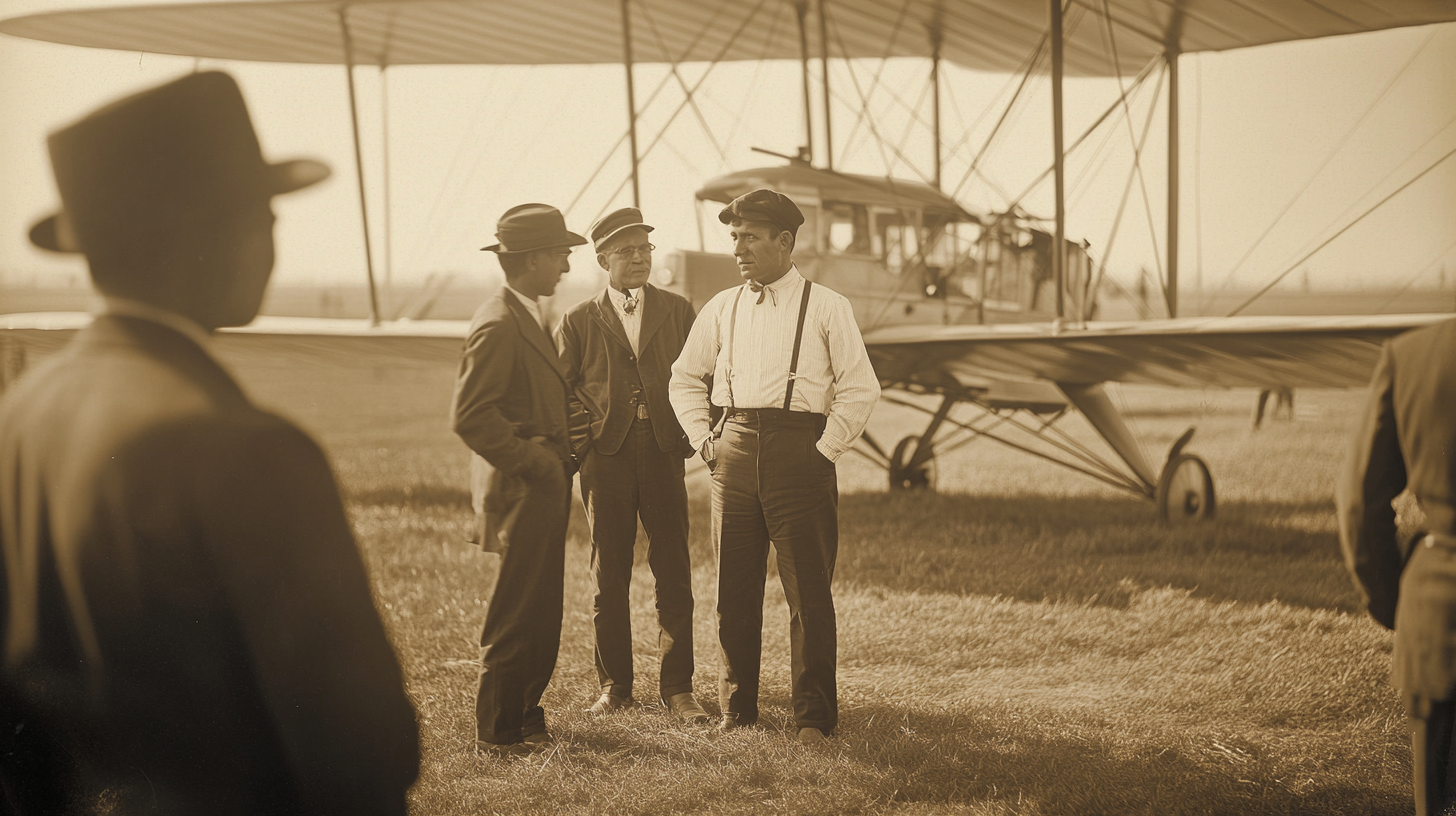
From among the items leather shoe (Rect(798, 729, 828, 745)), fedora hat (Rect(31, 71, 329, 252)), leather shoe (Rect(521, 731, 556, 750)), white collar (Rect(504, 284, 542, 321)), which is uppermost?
fedora hat (Rect(31, 71, 329, 252))

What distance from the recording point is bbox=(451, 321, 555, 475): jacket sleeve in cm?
323

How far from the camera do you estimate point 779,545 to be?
3525mm

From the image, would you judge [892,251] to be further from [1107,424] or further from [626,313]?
[626,313]

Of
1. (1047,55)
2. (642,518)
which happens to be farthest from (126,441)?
(1047,55)

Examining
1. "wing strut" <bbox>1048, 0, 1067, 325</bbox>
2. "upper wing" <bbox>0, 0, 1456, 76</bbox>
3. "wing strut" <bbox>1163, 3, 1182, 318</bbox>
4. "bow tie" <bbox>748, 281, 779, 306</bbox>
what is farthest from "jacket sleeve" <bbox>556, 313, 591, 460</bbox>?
"wing strut" <bbox>1163, 3, 1182, 318</bbox>

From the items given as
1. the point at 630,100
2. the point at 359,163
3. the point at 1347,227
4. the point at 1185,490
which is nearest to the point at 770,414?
the point at 1347,227

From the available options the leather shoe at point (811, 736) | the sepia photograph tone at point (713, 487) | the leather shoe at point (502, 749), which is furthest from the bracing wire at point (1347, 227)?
the leather shoe at point (502, 749)

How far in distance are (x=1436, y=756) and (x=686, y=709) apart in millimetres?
2398

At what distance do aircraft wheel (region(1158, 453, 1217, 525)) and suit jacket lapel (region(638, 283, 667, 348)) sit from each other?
5101 mm

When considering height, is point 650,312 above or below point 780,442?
above

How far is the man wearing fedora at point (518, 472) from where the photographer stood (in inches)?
129

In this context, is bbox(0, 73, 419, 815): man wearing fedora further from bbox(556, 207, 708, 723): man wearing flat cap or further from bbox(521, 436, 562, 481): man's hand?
bbox(556, 207, 708, 723): man wearing flat cap

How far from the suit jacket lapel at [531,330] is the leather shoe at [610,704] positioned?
1.34m

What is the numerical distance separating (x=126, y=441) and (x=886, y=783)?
2.54 m
